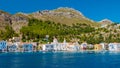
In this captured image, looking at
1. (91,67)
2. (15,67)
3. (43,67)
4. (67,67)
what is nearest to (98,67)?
(91,67)

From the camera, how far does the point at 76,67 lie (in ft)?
299

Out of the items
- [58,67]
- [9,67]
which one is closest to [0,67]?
[9,67]

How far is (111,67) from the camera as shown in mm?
90812

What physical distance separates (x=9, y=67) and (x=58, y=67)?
12904 mm

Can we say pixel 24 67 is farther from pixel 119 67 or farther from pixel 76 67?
pixel 119 67

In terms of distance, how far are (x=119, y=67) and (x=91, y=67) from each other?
7350 millimetres

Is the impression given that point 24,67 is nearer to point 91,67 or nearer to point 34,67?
point 34,67

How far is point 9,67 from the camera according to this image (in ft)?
293

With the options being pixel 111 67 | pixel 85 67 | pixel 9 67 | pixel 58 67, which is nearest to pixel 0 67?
pixel 9 67

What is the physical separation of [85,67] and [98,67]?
3441 millimetres

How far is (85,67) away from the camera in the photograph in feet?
297

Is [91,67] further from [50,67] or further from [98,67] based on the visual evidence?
[50,67]

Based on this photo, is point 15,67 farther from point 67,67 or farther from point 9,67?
point 67,67

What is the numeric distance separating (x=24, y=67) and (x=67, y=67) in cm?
1136
